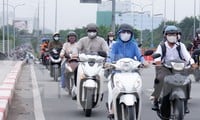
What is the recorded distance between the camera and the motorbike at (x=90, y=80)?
10.4 metres

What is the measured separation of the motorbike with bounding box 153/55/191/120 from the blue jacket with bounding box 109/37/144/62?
627 mm

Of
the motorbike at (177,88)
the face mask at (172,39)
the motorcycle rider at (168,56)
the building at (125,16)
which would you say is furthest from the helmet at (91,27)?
the building at (125,16)

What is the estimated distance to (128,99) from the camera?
8.02 metres

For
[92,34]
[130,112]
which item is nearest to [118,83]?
[130,112]

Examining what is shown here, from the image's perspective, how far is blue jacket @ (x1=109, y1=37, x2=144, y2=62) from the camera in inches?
357

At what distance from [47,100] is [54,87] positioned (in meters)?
4.08

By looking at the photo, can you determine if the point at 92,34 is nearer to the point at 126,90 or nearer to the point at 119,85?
the point at 119,85

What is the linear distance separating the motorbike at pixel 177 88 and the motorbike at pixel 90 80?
196 centimetres

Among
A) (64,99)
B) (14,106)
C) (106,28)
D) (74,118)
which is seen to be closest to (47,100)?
(64,99)

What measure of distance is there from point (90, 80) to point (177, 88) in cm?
241

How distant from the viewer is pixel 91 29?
11.4 m

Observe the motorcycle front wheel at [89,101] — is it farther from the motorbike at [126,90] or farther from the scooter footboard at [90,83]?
the motorbike at [126,90]

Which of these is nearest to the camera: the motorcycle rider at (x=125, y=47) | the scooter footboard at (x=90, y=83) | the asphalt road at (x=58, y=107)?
the motorcycle rider at (x=125, y=47)

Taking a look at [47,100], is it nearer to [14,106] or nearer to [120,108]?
[14,106]
